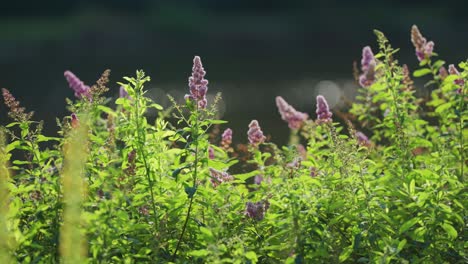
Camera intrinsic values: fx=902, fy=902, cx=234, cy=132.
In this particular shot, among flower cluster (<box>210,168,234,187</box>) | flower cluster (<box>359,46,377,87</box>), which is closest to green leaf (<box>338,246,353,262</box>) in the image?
flower cluster (<box>210,168,234,187</box>)

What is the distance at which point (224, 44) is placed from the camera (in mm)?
29922

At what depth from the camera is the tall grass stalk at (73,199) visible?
8.81ft

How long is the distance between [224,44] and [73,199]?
27478 mm

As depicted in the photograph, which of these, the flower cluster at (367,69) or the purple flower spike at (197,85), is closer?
the purple flower spike at (197,85)

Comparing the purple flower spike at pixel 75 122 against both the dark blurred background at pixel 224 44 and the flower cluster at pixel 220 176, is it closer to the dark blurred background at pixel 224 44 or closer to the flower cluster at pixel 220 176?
the flower cluster at pixel 220 176

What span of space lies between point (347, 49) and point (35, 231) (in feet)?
81.2

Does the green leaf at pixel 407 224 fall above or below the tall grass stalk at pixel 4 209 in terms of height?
below

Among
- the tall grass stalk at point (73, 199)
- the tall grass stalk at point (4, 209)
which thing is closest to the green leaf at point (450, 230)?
the tall grass stalk at point (73, 199)

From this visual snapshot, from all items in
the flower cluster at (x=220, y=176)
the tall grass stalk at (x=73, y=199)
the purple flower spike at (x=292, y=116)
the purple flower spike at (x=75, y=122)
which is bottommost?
the tall grass stalk at (x=73, y=199)

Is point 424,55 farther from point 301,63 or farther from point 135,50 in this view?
point 135,50

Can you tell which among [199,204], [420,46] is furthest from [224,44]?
[199,204]

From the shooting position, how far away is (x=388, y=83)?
13.4 ft

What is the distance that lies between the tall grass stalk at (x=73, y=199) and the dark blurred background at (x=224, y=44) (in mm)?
9301

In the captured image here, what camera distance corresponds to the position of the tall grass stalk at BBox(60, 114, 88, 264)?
269 centimetres
